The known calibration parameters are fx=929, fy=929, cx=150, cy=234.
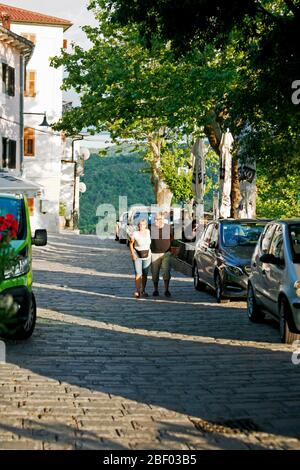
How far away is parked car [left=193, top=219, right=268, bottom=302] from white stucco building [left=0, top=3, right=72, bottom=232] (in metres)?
42.2

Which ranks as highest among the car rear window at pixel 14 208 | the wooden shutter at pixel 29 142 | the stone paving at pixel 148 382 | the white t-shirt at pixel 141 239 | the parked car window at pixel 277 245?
the wooden shutter at pixel 29 142

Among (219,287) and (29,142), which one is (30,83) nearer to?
(29,142)

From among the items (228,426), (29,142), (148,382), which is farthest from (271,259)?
(29,142)

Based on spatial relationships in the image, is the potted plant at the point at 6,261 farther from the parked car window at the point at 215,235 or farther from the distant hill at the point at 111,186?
the distant hill at the point at 111,186

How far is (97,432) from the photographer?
6895mm

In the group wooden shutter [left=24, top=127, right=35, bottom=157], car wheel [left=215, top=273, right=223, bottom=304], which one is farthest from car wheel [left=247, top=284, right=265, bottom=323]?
wooden shutter [left=24, top=127, right=35, bottom=157]

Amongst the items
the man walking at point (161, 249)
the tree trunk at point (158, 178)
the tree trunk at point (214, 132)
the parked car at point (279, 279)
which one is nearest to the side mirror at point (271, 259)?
the parked car at point (279, 279)

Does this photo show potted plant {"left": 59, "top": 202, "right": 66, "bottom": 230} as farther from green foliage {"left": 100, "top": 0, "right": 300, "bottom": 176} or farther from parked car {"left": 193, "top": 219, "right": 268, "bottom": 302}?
green foliage {"left": 100, "top": 0, "right": 300, "bottom": 176}

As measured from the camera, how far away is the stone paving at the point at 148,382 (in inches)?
270

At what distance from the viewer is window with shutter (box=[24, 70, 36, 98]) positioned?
205 ft

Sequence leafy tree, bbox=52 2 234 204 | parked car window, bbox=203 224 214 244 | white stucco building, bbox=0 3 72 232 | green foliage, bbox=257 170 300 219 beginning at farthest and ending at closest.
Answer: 1. white stucco building, bbox=0 3 72 232
2. green foliage, bbox=257 170 300 219
3. leafy tree, bbox=52 2 234 204
4. parked car window, bbox=203 224 214 244

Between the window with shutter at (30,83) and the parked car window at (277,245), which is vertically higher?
the window with shutter at (30,83)

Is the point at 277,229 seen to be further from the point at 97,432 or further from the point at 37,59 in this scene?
the point at 37,59

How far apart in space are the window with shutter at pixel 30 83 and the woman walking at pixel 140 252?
45.3m
